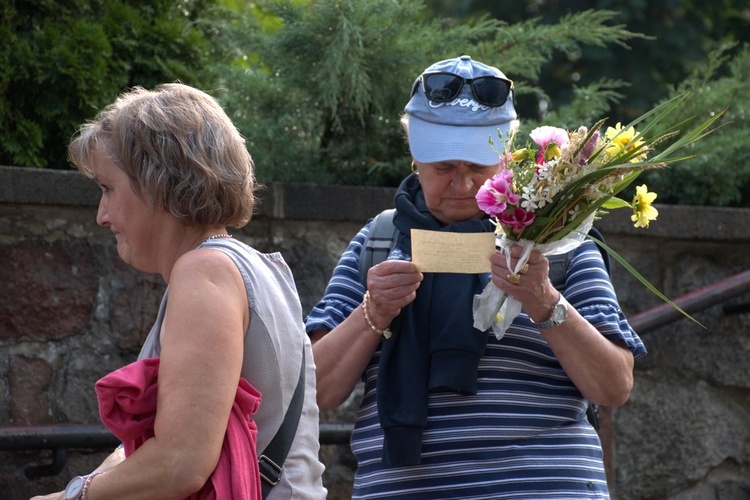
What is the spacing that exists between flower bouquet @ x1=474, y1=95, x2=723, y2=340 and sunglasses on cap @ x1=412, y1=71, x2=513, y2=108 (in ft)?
1.33

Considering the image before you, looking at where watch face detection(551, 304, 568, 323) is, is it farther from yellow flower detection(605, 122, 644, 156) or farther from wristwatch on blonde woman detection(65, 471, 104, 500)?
wristwatch on blonde woman detection(65, 471, 104, 500)

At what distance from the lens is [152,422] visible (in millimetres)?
1809

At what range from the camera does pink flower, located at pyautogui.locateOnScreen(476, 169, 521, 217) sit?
228 centimetres

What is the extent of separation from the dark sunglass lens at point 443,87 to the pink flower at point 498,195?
0.50 metres

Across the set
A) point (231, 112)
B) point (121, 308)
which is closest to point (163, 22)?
point (231, 112)

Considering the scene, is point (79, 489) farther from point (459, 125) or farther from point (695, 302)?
point (695, 302)

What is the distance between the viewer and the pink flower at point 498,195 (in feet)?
7.48

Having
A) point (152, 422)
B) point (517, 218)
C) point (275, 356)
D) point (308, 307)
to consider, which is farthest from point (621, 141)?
point (308, 307)

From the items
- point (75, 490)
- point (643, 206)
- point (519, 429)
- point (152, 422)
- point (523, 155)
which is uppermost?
point (523, 155)

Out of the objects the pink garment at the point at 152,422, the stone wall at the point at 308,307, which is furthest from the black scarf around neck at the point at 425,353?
the stone wall at the point at 308,307

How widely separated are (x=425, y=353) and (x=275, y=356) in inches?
26.4

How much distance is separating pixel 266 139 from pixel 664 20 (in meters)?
10.5

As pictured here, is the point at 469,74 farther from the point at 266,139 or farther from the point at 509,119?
the point at 266,139

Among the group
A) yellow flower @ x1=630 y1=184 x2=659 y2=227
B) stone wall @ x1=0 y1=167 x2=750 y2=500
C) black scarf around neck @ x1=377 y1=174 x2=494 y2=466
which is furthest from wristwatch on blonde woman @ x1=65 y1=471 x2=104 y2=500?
stone wall @ x1=0 y1=167 x2=750 y2=500
